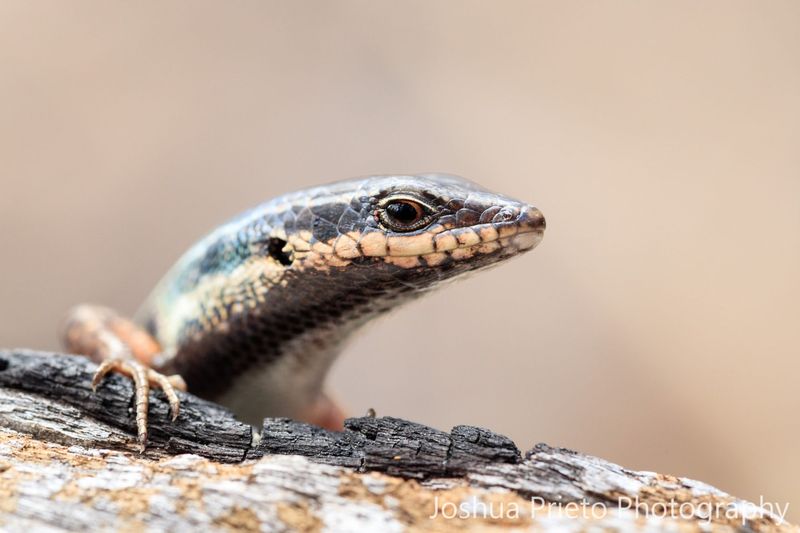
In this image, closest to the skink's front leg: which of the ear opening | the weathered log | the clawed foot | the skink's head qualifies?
the clawed foot

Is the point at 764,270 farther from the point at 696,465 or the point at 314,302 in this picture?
the point at 314,302

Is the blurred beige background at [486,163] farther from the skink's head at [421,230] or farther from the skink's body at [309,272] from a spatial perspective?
the skink's head at [421,230]

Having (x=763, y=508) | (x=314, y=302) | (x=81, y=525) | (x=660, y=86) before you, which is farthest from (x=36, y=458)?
(x=660, y=86)

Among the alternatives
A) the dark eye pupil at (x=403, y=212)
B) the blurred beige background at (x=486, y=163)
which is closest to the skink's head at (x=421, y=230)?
the dark eye pupil at (x=403, y=212)

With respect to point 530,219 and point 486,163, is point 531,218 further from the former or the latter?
point 486,163

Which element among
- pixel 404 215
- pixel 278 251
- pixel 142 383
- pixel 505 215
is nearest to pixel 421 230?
pixel 404 215
